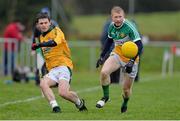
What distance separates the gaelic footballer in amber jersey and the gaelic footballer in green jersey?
0.73m

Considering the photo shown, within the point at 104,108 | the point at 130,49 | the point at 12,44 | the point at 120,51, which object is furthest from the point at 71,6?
the point at 130,49

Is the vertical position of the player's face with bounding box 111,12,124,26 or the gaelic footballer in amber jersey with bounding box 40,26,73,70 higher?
the player's face with bounding box 111,12,124,26

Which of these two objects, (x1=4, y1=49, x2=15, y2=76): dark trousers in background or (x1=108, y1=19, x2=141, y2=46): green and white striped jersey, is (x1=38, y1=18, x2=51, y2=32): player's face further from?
(x1=4, y1=49, x2=15, y2=76): dark trousers in background

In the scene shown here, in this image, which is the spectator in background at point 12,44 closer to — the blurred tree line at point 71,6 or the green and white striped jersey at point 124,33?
the blurred tree line at point 71,6

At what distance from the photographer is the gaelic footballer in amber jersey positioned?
13.0m

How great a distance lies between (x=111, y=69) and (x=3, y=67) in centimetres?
1284

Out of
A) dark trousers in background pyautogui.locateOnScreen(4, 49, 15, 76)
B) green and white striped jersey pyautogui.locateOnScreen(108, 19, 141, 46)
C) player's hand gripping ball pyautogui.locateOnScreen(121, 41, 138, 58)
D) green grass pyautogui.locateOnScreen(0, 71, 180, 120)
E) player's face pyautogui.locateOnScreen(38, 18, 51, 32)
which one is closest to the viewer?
green grass pyautogui.locateOnScreen(0, 71, 180, 120)

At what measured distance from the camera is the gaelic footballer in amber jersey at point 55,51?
13047 mm

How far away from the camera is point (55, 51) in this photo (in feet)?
43.3

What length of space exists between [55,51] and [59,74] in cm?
47

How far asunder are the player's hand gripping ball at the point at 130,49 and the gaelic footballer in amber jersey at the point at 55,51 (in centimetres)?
105

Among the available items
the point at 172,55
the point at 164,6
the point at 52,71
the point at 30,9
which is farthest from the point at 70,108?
Result: the point at 164,6

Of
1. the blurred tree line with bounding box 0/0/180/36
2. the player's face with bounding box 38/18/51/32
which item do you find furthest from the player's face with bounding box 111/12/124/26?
the blurred tree line with bounding box 0/0/180/36

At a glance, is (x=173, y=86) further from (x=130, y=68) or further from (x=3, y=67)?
(x=130, y=68)
